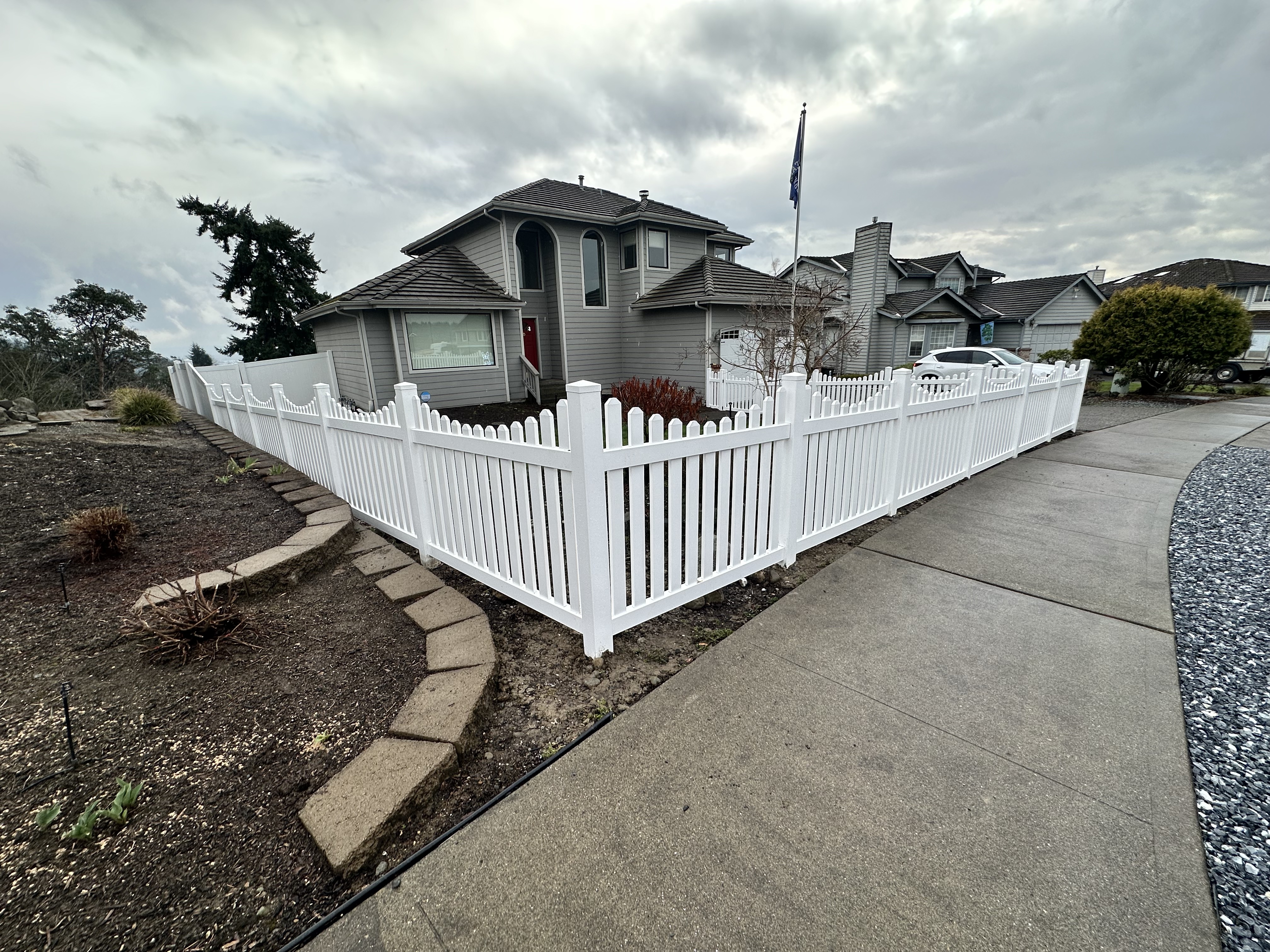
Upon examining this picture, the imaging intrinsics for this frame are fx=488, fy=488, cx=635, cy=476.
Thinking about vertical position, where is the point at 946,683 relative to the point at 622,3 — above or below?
below

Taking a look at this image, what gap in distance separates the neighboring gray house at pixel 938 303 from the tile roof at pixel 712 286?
6389 millimetres

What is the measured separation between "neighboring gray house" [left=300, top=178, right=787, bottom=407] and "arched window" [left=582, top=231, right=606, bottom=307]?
0.03 meters

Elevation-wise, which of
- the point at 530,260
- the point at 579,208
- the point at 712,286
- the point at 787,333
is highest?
the point at 579,208

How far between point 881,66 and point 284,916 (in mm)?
11318

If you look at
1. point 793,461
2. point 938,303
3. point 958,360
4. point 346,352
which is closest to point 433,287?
point 346,352

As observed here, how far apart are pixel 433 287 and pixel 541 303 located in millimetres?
3337

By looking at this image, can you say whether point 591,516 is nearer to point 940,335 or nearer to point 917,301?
point 917,301

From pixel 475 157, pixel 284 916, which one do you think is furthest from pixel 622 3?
pixel 475 157

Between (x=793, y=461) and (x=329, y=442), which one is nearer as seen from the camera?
(x=793, y=461)

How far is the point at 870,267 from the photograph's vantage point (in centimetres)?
1952

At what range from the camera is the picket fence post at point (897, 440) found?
4062 mm

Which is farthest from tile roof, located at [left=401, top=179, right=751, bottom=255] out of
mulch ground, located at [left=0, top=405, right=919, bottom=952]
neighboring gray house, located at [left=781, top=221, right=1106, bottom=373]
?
mulch ground, located at [left=0, top=405, right=919, bottom=952]

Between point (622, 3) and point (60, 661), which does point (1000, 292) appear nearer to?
point (622, 3)

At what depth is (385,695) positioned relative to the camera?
7.22ft
